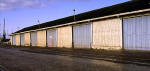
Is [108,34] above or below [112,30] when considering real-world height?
below

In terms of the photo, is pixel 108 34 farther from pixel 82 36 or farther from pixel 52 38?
pixel 52 38

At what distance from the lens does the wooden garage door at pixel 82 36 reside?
91.6 ft

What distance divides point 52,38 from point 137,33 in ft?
69.1

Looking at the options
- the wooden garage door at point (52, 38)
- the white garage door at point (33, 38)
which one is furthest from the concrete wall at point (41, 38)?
the white garage door at point (33, 38)

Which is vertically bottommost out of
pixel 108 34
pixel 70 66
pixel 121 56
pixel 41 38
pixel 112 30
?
pixel 70 66

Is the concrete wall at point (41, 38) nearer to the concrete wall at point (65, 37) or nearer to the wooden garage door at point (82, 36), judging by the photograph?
the concrete wall at point (65, 37)

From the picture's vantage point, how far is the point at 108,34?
79.2 feet

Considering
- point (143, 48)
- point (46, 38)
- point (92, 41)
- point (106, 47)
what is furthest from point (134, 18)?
point (46, 38)

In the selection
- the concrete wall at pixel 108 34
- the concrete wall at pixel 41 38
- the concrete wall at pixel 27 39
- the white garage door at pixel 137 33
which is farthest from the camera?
the concrete wall at pixel 27 39

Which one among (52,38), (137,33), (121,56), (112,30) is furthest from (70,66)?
(52,38)

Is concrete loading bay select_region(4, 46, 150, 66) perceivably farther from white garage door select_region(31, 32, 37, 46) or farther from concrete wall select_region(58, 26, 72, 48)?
white garage door select_region(31, 32, 37, 46)

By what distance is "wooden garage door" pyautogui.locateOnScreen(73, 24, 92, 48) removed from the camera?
27916mm

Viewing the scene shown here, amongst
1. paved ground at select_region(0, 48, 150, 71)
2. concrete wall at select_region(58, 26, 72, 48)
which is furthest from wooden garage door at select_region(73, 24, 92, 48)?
paved ground at select_region(0, 48, 150, 71)

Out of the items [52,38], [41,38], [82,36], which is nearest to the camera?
[82,36]
